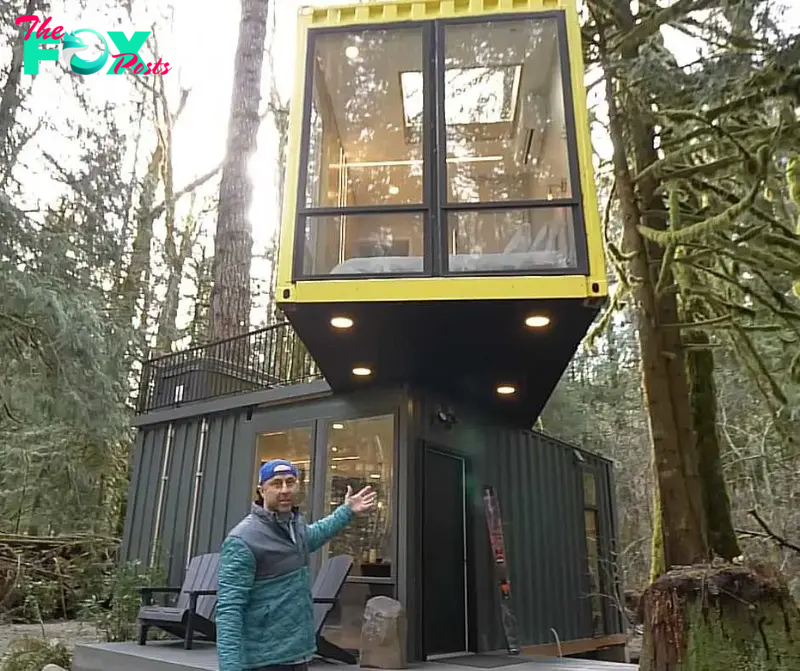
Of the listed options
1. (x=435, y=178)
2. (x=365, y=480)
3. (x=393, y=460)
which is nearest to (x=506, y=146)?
(x=435, y=178)

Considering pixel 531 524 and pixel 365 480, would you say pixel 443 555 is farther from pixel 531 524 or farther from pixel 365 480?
pixel 531 524

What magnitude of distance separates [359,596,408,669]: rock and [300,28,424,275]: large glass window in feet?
7.85

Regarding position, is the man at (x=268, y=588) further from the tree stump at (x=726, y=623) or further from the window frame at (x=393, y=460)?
the window frame at (x=393, y=460)

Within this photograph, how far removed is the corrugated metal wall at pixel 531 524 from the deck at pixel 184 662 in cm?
75

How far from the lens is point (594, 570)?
26.2ft

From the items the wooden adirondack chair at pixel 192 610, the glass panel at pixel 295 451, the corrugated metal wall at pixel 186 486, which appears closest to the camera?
the wooden adirondack chair at pixel 192 610

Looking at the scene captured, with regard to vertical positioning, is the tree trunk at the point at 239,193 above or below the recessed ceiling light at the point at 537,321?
above

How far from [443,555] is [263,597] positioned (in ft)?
12.4

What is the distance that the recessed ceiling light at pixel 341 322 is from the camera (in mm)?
4324

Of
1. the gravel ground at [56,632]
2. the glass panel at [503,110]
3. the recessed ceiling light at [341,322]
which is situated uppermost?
the glass panel at [503,110]

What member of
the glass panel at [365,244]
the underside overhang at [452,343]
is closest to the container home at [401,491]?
the underside overhang at [452,343]

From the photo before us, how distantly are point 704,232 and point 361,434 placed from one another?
311cm

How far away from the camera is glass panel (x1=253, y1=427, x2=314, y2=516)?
6.06 m

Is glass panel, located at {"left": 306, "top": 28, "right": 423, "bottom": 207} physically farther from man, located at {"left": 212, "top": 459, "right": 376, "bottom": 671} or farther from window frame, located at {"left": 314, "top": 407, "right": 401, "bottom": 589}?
man, located at {"left": 212, "top": 459, "right": 376, "bottom": 671}
